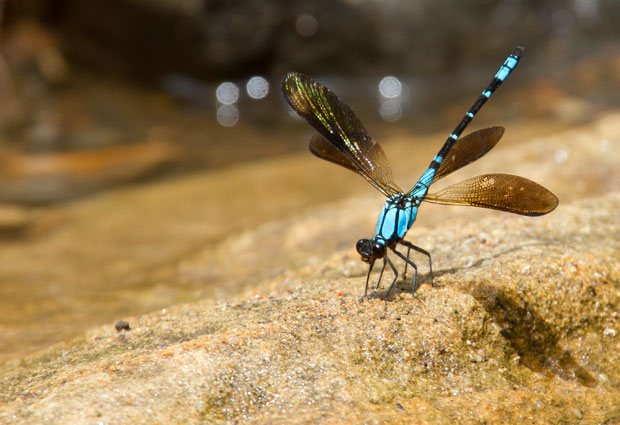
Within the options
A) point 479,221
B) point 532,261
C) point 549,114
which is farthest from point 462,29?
point 532,261

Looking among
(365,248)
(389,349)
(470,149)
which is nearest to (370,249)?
(365,248)

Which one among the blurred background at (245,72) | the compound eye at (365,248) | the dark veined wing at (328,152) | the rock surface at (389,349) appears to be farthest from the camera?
the blurred background at (245,72)

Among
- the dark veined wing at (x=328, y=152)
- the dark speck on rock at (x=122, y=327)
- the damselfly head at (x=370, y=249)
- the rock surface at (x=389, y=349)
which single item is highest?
the dark veined wing at (x=328, y=152)

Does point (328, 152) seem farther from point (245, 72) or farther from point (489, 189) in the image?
Result: point (245, 72)

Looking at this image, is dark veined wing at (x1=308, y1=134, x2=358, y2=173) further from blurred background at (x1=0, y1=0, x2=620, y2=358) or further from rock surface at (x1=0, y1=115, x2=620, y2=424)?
blurred background at (x1=0, y1=0, x2=620, y2=358)

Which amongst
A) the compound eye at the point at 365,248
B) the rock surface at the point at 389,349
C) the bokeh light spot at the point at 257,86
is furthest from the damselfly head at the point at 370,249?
the bokeh light spot at the point at 257,86

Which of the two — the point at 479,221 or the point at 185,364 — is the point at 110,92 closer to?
the point at 479,221

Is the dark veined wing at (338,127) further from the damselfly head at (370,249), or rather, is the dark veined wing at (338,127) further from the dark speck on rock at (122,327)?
the dark speck on rock at (122,327)
